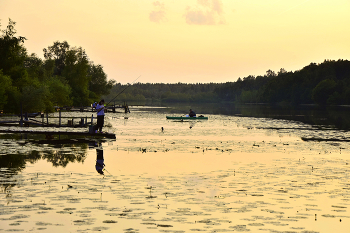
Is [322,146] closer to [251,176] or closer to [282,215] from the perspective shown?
[251,176]

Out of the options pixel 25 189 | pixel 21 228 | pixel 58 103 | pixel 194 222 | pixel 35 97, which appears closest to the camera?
pixel 21 228

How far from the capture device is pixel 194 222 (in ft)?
40.8

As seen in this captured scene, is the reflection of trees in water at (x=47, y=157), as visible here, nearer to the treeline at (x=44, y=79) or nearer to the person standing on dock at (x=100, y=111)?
the person standing on dock at (x=100, y=111)

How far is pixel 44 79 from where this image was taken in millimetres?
120438

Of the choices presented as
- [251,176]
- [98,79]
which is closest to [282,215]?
[251,176]

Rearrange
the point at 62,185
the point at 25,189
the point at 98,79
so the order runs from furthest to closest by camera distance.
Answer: the point at 98,79 < the point at 62,185 < the point at 25,189

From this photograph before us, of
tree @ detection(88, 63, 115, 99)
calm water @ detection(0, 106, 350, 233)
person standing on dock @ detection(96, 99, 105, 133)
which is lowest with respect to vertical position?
calm water @ detection(0, 106, 350, 233)

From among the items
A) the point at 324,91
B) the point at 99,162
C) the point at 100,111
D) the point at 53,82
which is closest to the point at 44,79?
the point at 53,82

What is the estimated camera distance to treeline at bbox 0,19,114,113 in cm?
6969

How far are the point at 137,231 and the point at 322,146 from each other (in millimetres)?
26763

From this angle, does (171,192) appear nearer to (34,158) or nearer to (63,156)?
(34,158)

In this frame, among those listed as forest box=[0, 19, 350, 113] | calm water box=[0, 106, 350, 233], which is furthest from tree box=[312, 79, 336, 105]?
calm water box=[0, 106, 350, 233]

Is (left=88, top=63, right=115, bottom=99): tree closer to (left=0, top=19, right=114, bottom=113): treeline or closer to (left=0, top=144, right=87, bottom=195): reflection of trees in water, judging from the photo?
(left=0, top=19, right=114, bottom=113): treeline

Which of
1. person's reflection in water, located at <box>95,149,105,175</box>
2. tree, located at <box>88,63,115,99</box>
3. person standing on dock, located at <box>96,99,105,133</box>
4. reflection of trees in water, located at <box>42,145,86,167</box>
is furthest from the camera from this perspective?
tree, located at <box>88,63,115,99</box>
